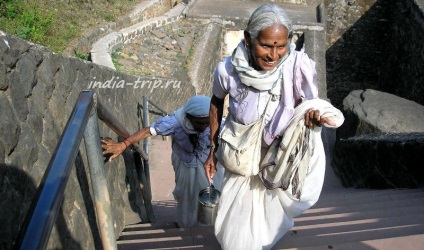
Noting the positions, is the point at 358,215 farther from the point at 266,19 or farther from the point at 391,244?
the point at 266,19

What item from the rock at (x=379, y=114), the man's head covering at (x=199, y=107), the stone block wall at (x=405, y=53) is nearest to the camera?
the man's head covering at (x=199, y=107)

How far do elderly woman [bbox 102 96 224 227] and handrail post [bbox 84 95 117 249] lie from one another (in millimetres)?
903

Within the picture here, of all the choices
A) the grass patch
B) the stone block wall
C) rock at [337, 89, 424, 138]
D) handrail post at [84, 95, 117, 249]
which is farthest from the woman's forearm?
the stone block wall

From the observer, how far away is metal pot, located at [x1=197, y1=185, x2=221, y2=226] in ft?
9.84

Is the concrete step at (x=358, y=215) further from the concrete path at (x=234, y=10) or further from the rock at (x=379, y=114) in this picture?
the concrete path at (x=234, y=10)

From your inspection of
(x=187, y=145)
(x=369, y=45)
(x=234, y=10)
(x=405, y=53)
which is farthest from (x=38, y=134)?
(x=369, y=45)

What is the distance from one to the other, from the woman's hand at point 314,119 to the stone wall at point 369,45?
885 cm

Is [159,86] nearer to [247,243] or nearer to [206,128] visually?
[206,128]

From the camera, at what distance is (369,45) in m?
13.0

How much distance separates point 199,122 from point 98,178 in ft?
4.58

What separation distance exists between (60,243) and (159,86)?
193 inches

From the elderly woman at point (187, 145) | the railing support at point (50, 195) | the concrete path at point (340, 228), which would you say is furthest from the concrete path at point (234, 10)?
the railing support at point (50, 195)

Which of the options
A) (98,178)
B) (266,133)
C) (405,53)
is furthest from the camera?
(405,53)

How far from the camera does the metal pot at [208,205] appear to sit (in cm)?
300
